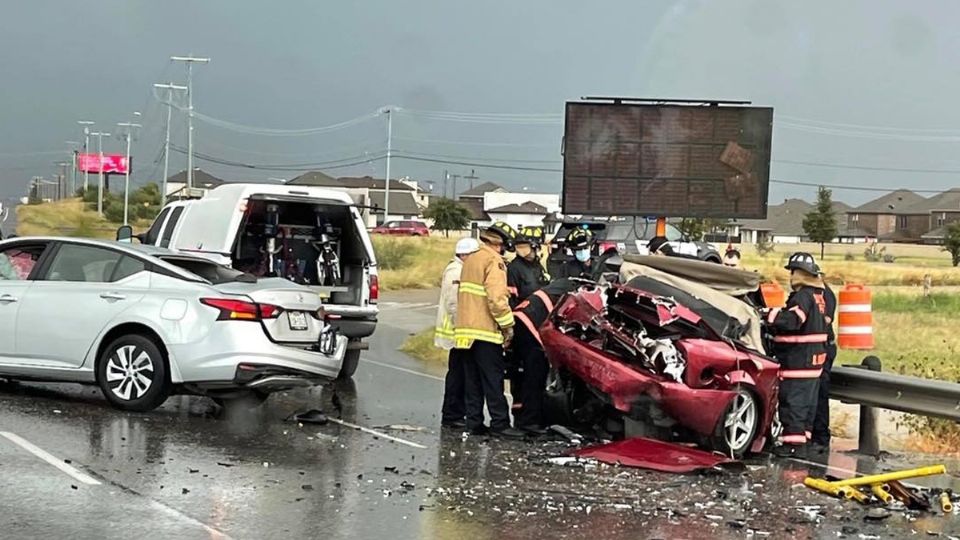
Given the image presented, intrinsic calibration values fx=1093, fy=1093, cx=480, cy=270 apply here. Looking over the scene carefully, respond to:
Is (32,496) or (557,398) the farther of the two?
(557,398)

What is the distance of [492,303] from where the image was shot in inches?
363

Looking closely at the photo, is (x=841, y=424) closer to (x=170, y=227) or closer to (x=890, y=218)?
(x=170, y=227)

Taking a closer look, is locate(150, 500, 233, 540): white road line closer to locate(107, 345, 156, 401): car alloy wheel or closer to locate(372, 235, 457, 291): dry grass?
locate(107, 345, 156, 401): car alloy wheel

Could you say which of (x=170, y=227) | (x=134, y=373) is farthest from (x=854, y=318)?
(x=134, y=373)

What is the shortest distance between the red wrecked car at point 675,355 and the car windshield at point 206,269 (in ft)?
10.0

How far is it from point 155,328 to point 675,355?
4430 mm

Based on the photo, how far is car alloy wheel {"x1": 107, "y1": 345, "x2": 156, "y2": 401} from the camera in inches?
372

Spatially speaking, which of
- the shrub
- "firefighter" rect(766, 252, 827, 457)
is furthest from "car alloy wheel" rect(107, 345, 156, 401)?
the shrub

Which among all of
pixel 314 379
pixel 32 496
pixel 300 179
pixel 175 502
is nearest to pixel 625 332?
pixel 314 379

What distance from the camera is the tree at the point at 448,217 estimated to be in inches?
3900

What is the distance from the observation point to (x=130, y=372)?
9.54m

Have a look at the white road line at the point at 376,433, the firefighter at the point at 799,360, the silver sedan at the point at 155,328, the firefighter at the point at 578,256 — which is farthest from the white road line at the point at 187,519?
the firefighter at the point at 578,256

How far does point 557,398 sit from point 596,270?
8.03 feet

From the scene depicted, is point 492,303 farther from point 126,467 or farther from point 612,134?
point 612,134
